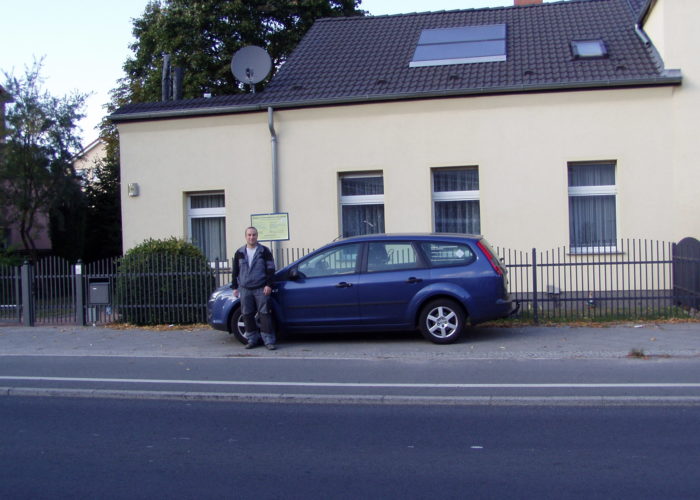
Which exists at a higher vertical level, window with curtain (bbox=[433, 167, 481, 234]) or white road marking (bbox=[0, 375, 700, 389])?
window with curtain (bbox=[433, 167, 481, 234])

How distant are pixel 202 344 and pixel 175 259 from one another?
8.22 feet

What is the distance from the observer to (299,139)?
15391 millimetres

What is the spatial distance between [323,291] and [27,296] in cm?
652

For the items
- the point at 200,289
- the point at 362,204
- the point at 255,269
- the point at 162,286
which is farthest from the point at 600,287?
the point at 162,286

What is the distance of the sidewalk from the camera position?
9961mm

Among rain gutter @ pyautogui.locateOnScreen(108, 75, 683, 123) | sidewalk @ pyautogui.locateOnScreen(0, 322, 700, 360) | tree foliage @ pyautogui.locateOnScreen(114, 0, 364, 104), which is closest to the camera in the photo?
sidewalk @ pyautogui.locateOnScreen(0, 322, 700, 360)

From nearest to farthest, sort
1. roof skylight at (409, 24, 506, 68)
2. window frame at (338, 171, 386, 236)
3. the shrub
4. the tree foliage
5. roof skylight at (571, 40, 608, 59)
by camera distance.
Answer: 1. the shrub
2. roof skylight at (571, 40, 608, 59)
3. window frame at (338, 171, 386, 236)
4. roof skylight at (409, 24, 506, 68)
5. the tree foliage

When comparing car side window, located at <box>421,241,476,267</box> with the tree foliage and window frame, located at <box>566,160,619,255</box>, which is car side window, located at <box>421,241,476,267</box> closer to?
window frame, located at <box>566,160,619,255</box>

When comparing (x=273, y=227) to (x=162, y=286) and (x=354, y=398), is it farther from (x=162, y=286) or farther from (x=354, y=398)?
(x=354, y=398)

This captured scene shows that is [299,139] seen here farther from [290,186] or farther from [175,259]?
[175,259]

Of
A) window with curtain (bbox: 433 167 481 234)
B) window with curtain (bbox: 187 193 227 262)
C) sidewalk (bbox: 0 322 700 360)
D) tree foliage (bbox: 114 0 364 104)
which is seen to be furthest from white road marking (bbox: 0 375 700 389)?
tree foliage (bbox: 114 0 364 104)

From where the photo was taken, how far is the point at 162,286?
530 inches

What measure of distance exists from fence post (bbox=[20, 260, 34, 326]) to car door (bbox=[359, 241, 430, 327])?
274 inches

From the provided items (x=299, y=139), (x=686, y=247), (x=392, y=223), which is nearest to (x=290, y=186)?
(x=299, y=139)
